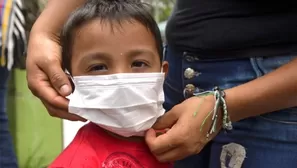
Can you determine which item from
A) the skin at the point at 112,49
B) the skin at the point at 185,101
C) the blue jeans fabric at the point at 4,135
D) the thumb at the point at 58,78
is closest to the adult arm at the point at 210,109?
the skin at the point at 185,101

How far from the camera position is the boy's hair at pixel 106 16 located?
144cm

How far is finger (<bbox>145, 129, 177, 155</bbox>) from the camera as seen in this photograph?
131 centimetres

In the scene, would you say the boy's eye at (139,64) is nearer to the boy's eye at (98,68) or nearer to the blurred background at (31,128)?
the boy's eye at (98,68)

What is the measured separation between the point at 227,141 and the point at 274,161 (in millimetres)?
134

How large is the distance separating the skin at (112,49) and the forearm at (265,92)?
225 mm

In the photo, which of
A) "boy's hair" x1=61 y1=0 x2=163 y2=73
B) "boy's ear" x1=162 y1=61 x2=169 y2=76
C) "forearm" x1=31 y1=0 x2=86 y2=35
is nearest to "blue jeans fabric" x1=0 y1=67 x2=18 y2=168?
"forearm" x1=31 y1=0 x2=86 y2=35

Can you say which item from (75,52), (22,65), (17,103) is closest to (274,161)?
(75,52)

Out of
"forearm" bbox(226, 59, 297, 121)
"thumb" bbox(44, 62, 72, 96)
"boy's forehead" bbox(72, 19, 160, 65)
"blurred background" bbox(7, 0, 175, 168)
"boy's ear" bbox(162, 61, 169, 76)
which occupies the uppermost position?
"boy's forehead" bbox(72, 19, 160, 65)

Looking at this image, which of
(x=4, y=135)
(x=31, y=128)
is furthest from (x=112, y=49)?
(x=31, y=128)

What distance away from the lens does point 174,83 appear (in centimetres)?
164

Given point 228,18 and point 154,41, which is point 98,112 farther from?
point 228,18

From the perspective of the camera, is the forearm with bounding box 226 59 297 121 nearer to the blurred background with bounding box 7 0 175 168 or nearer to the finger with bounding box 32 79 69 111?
the finger with bounding box 32 79 69 111

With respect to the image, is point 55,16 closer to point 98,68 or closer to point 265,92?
point 98,68

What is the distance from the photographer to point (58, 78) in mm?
1430
